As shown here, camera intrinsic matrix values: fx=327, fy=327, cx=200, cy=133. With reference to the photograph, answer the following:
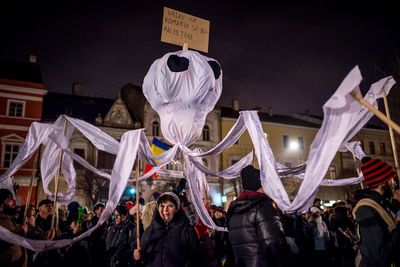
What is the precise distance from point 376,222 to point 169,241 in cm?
226

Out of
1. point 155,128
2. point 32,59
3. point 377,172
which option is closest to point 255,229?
point 377,172

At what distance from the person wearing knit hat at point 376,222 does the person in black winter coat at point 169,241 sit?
1.88 m

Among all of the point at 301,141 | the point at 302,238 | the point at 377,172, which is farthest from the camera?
the point at 301,141

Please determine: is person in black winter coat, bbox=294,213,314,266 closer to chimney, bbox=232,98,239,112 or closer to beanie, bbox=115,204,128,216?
beanie, bbox=115,204,128,216

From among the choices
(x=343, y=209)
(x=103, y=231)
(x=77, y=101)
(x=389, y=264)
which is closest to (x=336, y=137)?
(x=389, y=264)

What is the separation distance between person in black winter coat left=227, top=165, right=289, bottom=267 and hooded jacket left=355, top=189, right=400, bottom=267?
2.45 feet

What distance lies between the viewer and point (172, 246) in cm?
392

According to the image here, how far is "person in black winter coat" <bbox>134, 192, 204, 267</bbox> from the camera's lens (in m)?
3.92

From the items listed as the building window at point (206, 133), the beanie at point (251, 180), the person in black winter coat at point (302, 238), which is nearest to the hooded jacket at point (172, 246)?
the beanie at point (251, 180)

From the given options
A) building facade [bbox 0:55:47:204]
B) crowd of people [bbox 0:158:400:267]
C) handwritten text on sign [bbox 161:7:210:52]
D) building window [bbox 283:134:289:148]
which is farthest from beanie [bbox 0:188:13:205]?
building window [bbox 283:134:289:148]

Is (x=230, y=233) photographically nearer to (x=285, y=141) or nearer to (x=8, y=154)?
(x=8, y=154)

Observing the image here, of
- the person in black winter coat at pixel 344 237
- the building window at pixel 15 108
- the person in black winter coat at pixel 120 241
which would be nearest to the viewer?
the person in black winter coat at pixel 120 241

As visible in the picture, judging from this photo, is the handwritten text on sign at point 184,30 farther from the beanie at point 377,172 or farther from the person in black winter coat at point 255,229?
the beanie at point 377,172

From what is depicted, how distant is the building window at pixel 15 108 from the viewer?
2438 centimetres
